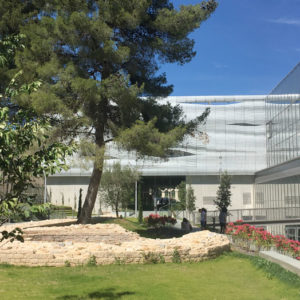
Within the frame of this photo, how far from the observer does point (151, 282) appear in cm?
1013

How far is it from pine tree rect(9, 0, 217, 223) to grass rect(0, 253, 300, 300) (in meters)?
8.23

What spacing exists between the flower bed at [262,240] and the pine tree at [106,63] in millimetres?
5150

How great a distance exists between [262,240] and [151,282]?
7.38 meters

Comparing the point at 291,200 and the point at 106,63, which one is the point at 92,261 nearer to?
the point at 106,63

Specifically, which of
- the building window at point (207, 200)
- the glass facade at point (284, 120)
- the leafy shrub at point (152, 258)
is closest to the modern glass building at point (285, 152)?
the glass facade at point (284, 120)

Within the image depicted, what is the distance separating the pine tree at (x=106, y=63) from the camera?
1962 centimetres

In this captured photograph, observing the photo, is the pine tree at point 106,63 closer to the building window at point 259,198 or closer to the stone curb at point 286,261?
the stone curb at point 286,261

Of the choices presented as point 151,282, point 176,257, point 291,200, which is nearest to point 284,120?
point 291,200

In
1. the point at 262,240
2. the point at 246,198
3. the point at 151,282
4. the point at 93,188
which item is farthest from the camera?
the point at 246,198

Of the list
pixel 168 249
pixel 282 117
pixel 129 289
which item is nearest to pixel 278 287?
pixel 129 289

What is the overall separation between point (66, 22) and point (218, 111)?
41039 millimetres

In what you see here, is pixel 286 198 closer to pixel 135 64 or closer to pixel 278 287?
pixel 135 64

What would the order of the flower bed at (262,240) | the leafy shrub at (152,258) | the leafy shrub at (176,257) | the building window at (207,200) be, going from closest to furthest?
the leafy shrub at (152,258) < the leafy shrub at (176,257) < the flower bed at (262,240) < the building window at (207,200)

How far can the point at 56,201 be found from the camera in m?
54.4
